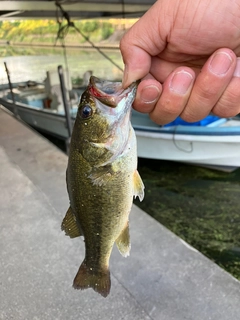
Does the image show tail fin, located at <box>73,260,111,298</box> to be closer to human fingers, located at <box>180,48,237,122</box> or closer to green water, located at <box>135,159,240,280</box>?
human fingers, located at <box>180,48,237,122</box>

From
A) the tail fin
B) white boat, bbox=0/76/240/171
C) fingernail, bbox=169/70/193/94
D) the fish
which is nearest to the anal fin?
the fish

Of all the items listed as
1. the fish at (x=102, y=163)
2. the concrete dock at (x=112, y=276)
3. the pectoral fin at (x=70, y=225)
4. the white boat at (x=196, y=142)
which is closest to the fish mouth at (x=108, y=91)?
the fish at (x=102, y=163)

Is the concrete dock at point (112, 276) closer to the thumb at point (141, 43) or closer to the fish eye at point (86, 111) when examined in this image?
the fish eye at point (86, 111)

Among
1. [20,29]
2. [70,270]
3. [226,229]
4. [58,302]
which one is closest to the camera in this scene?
[58,302]

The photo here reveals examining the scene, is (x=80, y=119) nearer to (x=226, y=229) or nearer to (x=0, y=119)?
(x=226, y=229)

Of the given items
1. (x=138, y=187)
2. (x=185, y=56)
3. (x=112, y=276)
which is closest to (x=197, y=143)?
(x=112, y=276)

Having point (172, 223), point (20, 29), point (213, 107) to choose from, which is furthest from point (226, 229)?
point (20, 29)
